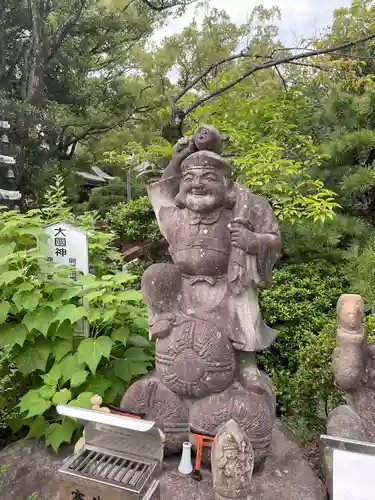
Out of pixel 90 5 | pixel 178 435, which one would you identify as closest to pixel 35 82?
pixel 90 5

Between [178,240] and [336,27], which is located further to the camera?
[336,27]

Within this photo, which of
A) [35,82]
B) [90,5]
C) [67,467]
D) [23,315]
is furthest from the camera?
[90,5]

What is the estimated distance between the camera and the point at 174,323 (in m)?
2.48

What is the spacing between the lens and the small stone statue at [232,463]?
1.80m

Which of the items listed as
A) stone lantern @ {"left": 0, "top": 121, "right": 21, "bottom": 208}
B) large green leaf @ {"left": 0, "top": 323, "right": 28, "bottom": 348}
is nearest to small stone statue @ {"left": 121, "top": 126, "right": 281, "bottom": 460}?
large green leaf @ {"left": 0, "top": 323, "right": 28, "bottom": 348}

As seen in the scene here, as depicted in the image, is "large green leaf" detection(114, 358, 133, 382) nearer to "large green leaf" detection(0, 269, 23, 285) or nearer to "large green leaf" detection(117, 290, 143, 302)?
"large green leaf" detection(117, 290, 143, 302)

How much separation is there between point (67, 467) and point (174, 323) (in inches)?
39.9

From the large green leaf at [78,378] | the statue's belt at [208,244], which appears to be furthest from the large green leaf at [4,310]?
the statue's belt at [208,244]

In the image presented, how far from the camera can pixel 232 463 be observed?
5.89 ft

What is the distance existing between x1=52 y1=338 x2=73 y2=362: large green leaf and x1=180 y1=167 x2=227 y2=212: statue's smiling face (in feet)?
4.72

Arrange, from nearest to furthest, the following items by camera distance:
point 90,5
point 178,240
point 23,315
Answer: point 178,240 < point 23,315 < point 90,5

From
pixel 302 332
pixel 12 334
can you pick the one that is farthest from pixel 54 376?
pixel 302 332

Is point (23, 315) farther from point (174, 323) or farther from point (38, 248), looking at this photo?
point (174, 323)

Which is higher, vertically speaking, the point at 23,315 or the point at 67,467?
the point at 23,315
